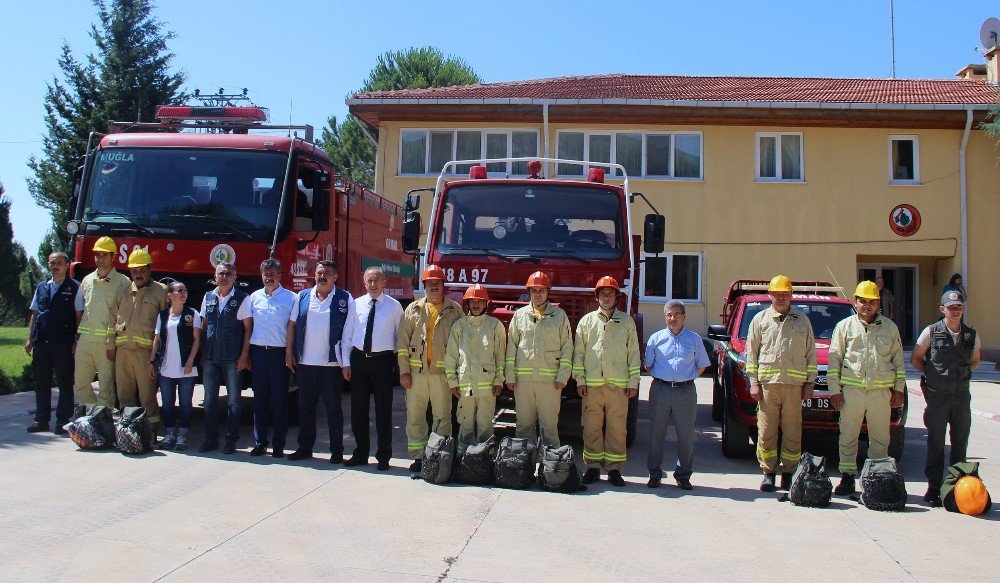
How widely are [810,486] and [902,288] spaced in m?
15.7

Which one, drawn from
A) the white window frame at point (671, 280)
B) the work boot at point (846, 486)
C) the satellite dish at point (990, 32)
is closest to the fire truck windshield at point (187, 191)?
the work boot at point (846, 486)

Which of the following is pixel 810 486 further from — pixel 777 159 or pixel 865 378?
pixel 777 159

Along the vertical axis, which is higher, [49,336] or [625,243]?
[625,243]

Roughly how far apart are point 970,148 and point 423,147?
12554 millimetres

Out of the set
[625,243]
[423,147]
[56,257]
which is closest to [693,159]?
[423,147]

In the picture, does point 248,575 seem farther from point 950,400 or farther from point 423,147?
point 423,147

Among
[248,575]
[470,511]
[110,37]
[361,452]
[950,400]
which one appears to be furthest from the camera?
[110,37]

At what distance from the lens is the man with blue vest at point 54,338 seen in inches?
352

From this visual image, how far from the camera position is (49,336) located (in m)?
8.98

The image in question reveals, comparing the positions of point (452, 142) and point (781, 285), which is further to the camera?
point (452, 142)

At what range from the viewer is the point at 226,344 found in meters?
8.30

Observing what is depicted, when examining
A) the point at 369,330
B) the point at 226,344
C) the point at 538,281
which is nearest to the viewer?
the point at 538,281

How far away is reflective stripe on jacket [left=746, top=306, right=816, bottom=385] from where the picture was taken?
7352 millimetres

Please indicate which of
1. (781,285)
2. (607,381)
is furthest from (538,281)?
(781,285)
